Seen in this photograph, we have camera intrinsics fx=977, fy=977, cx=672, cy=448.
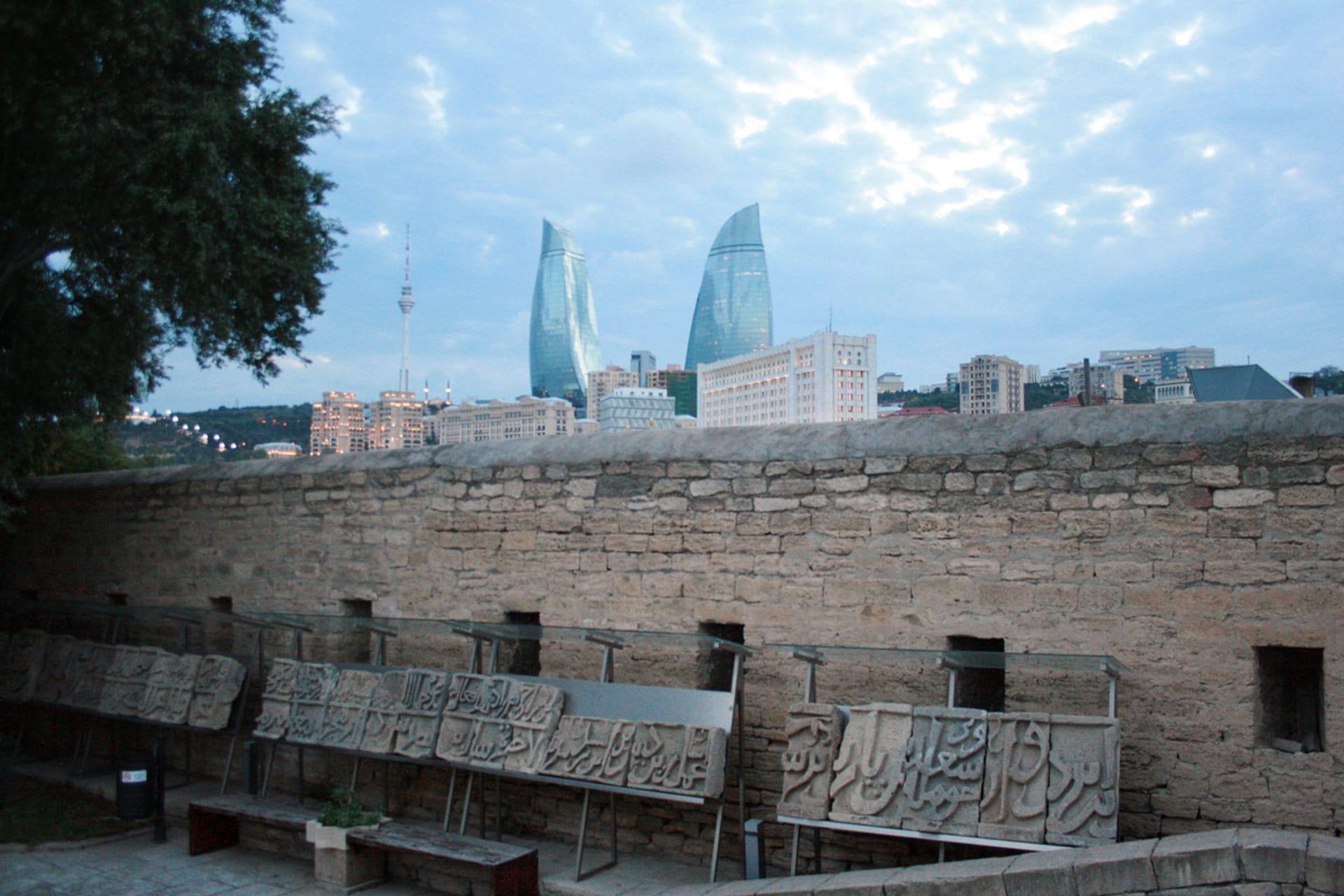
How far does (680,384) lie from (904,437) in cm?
6897

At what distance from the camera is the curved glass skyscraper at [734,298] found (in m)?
122

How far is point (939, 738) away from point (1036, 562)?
1.12 metres

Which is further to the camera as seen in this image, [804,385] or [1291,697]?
[804,385]

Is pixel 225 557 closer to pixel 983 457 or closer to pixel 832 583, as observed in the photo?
pixel 832 583

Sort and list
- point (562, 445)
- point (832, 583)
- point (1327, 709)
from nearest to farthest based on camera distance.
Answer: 1. point (1327, 709)
2. point (832, 583)
3. point (562, 445)

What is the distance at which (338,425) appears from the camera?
1943 inches

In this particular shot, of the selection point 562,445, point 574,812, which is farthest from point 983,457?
point 574,812

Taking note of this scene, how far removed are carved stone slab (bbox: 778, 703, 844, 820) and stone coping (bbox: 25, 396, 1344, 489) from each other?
154 cm

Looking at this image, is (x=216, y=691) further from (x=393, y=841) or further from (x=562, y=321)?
(x=562, y=321)

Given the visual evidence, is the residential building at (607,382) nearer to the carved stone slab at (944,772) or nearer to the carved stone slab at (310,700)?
the carved stone slab at (310,700)

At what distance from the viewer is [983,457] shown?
5512 mm

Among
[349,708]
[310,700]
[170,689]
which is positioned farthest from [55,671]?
[349,708]

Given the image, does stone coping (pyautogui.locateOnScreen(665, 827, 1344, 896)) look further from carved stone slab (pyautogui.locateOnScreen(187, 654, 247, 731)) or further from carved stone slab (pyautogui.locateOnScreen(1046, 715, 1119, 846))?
carved stone slab (pyautogui.locateOnScreen(187, 654, 247, 731))

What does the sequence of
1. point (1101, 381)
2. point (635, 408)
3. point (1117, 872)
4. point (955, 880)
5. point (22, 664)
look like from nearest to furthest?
point (1117, 872), point (955, 880), point (22, 664), point (1101, 381), point (635, 408)
